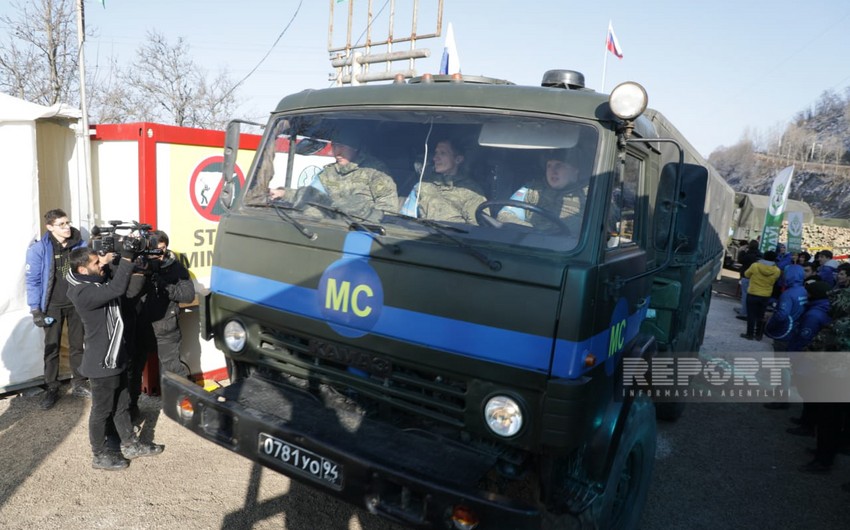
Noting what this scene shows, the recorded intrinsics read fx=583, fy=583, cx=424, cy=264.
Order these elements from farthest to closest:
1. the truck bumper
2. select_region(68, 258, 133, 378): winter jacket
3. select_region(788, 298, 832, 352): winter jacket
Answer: select_region(788, 298, 832, 352): winter jacket
select_region(68, 258, 133, 378): winter jacket
the truck bumper

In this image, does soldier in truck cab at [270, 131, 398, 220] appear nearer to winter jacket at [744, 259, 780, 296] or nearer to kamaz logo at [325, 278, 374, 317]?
kamaz logo at [325, 278, 374, 317]

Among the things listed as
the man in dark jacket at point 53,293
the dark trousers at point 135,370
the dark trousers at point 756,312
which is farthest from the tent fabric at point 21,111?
the dark trousers at point 756,312

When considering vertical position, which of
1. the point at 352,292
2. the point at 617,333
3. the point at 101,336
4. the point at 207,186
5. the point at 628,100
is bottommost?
the point at 101,336

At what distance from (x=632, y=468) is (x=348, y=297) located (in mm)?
2081

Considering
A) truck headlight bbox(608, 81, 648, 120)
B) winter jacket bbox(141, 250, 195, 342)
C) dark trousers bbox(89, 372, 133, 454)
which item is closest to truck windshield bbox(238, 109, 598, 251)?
truck headlight bbox(608, 81, 648, 120)

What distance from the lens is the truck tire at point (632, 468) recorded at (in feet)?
10.1

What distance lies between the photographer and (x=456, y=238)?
8.98ft

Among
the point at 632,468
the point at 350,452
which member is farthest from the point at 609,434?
the point at 350,452

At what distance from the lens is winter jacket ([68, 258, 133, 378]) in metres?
3.67

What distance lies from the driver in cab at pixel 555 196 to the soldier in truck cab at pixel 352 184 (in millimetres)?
647

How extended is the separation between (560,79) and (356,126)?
125cm

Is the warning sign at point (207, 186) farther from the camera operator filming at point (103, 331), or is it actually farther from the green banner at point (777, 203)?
the green banner at point (777, 203)

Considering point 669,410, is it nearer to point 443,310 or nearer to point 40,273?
point 443,310

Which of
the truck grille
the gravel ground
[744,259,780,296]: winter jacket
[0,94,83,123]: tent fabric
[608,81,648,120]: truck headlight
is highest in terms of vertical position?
[608,81,648,120]: truck headlight
